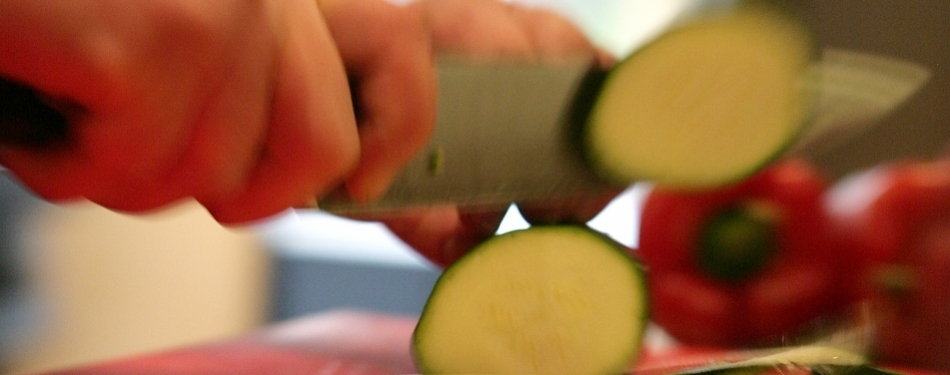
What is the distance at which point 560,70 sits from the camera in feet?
1.58

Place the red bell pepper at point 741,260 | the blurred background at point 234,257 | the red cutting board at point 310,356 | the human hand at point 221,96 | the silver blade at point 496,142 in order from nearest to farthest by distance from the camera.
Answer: the human hand at point 221,96, the silver blade at point 496,142, the red cutting board at point 310,356, the red bell pepper at point 741,260, the blurred background at point 234,257

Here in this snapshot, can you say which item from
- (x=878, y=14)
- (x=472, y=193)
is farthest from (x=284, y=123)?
(x=878, y=14)

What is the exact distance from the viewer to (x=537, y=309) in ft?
1.63

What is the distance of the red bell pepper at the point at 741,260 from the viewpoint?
32.6 inches

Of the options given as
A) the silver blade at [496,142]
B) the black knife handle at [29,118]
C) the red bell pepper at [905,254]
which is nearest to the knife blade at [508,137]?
the silver blade at [496,142]

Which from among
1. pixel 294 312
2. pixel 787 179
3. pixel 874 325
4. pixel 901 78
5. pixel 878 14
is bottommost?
pixel 294 312

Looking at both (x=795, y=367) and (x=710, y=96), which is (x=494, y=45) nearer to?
(x=710, y=96)

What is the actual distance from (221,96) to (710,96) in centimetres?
33

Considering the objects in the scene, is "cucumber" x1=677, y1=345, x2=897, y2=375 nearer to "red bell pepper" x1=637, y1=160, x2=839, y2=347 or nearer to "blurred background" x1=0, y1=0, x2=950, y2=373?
"blurred background" x1=0, y1=0, x2=950, y2=373

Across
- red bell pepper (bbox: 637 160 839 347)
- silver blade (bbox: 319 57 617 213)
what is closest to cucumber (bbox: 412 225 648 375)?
silver blade (bbox: 319 57 617 213)

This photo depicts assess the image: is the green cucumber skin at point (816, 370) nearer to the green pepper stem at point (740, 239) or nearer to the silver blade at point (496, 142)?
the silver blade at point (496, 142)

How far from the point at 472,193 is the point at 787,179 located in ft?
1.74

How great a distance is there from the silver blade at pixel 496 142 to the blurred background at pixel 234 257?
0.57 feet

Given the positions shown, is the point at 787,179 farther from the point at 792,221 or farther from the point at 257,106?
the point at 257,106
